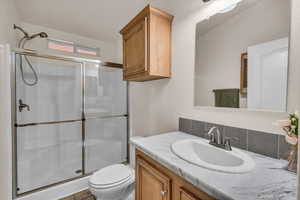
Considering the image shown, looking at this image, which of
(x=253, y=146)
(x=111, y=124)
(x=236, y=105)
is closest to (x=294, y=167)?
(x=253, y=146)

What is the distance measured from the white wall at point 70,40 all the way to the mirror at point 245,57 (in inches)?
76.1

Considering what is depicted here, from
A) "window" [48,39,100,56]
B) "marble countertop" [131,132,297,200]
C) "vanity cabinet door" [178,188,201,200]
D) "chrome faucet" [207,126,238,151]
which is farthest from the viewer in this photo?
"window" [48,39,100,56]

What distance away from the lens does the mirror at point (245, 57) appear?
784mm

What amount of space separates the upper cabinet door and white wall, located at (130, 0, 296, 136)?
348 millimetres

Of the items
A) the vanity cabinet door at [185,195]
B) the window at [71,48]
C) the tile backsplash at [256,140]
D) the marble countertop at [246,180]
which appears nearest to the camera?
the marble countertop at [246,180]

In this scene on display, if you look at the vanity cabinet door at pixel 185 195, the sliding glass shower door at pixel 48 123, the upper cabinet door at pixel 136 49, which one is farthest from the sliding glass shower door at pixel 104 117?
the vanity cabinet door at pixel 185 195

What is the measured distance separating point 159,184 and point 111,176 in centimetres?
79

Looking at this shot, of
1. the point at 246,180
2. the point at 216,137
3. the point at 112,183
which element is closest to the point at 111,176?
the point at 112,183

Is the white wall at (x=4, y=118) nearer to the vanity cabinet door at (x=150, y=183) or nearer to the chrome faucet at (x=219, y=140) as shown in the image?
the vanity cabinet door at (x=150, y=183)

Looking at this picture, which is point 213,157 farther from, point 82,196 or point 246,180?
point 82,196

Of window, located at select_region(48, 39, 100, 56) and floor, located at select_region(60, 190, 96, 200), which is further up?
window, located at select_region(48, 39, 100, 56)

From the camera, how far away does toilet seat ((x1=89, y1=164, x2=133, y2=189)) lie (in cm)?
127

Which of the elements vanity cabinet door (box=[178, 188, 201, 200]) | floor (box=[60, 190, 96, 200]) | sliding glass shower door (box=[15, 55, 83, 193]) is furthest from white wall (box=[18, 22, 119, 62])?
vanity cabinet door (box=[178, 188, 201, 200])

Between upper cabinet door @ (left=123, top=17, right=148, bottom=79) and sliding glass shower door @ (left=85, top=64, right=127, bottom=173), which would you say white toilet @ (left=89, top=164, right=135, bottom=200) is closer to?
sliding glass shower door @ (left=85, top=64, right=127, bottom=173)
